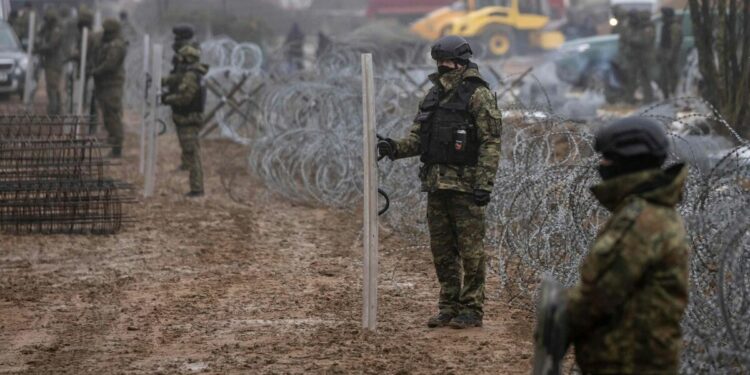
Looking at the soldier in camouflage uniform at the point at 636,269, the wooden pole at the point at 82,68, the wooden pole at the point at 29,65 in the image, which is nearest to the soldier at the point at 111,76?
the wooden pole at the point at 82,68

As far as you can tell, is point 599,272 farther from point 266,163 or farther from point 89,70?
point 89,70

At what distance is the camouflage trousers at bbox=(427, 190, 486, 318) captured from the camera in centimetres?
772

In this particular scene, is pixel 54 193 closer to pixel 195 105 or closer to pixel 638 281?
pixel 195 105

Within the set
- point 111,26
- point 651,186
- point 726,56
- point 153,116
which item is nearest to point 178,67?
point 153,116

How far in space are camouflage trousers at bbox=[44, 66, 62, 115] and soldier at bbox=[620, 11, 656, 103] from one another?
31.0 feet

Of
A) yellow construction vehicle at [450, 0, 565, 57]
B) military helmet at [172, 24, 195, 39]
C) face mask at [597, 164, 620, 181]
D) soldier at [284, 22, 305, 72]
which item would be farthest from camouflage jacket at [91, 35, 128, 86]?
yellow construction vehicle at [450, 0, 565, 57]

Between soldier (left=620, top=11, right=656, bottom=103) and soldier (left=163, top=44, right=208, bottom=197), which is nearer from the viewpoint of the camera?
soldier (left=163, top=44, right=208, bottom=197)

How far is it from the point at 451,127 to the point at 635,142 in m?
3.27

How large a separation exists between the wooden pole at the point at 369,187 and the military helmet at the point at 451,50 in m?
0.39

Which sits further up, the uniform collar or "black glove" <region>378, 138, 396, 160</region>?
the uniform collar

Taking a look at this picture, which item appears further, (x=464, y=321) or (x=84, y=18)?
(x=84, y=18)

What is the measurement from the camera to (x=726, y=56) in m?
13.4

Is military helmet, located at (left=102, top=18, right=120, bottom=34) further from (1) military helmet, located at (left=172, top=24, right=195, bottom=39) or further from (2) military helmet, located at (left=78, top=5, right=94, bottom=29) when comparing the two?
(1) military helmet, located at (left=172, top=24, right=195, bottom=39)

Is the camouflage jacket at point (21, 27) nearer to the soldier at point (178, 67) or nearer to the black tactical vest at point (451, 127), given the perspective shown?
the soldier at point (178, 67)
